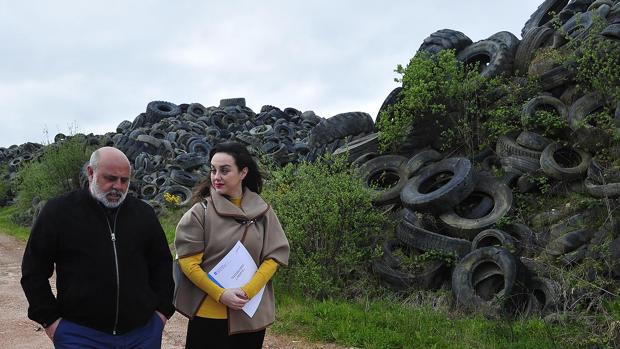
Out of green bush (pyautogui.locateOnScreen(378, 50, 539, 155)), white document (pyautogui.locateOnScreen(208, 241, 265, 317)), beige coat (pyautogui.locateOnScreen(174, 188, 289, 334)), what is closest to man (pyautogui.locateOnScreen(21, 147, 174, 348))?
beige coat (pyautogui.locateOnScreen(174, 188, 289, 334))

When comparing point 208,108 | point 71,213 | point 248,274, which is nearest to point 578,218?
point 248,274

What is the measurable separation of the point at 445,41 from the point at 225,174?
1106 cm

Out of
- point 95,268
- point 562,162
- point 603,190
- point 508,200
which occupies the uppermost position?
point 95,268

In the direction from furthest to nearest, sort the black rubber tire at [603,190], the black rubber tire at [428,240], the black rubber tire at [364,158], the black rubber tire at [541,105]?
the black rubber tire at [364,158] < the black rubber tire at [541,105] < the black rubber tire at [428,240] < the black rubber tire at [603,190]

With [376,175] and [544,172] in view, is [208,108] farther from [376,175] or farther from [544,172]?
[544,172]

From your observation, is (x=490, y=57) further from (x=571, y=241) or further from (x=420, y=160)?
(x=571, y=241)

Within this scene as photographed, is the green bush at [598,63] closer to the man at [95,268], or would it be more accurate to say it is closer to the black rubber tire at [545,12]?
the black rubber tire at [545,12]

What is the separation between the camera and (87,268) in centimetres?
287

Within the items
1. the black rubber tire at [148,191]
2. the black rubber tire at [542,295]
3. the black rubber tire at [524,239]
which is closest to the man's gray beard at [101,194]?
the black rubber tire at [542,295]

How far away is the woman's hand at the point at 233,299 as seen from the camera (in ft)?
10.1

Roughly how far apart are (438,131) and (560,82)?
2.42m

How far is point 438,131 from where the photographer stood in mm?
11375

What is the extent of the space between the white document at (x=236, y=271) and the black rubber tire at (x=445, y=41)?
10603 mm

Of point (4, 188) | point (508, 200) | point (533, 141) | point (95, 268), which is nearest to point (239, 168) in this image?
point (95, 268)
